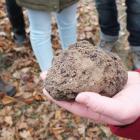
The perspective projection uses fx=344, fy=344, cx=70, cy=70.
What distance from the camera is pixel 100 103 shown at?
47.4 inches

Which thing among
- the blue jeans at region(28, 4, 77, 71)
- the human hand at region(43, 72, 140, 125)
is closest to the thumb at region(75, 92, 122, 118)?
the human hand at region(43, 72, 140, 125)

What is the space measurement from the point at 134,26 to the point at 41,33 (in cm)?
90

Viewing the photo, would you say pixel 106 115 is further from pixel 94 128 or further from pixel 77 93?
pixel 94 128

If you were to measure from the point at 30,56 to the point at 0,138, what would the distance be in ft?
3.37

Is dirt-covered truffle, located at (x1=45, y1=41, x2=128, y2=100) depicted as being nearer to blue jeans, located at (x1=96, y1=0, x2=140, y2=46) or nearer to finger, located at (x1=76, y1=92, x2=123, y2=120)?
finger, located at (x1=76, y1=92, x2=123, y2=120)

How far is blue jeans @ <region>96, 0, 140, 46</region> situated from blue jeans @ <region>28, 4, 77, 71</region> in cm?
42

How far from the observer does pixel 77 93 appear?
1.33 meters

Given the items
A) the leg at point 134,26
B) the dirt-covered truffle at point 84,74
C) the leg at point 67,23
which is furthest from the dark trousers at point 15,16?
the dirt-covered truffle at point 84,74

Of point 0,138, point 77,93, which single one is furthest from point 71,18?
point 77,93

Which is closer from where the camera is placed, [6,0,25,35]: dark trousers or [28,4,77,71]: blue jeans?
[28,4,77,71]: blue jeans

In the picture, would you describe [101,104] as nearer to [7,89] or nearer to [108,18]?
[7,89]

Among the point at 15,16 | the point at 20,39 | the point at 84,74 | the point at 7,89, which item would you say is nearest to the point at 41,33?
the point at 7,89

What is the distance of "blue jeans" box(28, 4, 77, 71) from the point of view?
2.48m

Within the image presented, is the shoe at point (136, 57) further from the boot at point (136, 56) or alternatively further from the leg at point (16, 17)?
the leg at point (16, 17)
